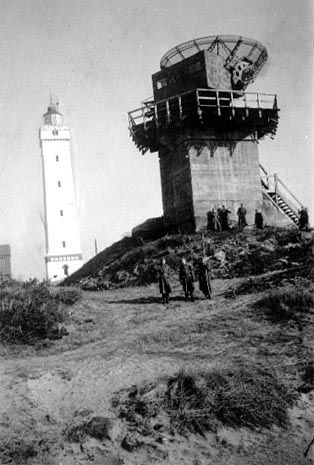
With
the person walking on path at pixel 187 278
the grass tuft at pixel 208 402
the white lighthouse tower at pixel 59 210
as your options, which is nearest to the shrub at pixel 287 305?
the person walking on path at pixel 187 278

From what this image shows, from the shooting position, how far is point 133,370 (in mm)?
8562

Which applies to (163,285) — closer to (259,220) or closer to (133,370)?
(133,370)

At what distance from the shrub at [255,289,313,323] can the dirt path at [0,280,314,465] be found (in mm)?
518

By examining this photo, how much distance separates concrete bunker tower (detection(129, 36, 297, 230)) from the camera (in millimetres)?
23891

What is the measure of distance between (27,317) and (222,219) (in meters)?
14.0

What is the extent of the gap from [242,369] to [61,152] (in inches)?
1983

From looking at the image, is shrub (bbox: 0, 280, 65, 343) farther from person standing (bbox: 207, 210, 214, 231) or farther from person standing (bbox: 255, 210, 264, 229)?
person standing (bbox: 255, 210, 264, 229)

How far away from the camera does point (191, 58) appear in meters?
25.3

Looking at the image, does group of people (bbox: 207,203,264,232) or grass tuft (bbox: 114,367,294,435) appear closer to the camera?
grass tuft (bbox: 114,367,294,435)

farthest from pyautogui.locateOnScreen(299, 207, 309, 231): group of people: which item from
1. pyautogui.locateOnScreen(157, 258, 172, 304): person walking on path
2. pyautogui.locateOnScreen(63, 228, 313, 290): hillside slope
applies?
pyautogui.locateOnScreen(157, 258, 172, 304): person walking on path

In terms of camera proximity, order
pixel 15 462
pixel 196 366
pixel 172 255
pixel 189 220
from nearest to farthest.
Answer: pixel 15 462, pixel 196 366, pixel 172 255, pixel 189 220

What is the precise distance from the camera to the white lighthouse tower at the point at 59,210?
51469 mm

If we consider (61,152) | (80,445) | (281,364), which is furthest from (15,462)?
(61,152)

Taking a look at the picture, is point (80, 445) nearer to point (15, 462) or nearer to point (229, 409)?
point (15, 462)
